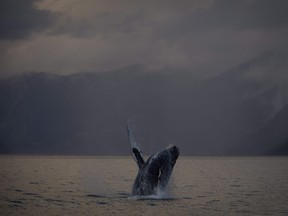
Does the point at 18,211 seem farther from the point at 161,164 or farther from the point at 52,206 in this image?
the point at 161,164

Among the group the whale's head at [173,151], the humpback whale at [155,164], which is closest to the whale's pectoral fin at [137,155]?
the humpback whale at [155,164]

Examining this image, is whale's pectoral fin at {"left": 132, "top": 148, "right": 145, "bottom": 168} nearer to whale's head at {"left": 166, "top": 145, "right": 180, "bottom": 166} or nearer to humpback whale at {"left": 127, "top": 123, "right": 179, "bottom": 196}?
humpback whale at {"left": 127, "top": 123, "right": 179, "bottom": 196}

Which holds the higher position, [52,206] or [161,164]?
[161,164]

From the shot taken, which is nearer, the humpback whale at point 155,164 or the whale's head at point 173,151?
the humpback whale at point 155,164

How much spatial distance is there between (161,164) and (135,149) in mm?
1907

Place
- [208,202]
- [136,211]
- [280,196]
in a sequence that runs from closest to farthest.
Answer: [136,211] → [208,202] → [280,196]

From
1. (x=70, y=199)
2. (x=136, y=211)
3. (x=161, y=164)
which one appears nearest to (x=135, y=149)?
(x=161, y=164)

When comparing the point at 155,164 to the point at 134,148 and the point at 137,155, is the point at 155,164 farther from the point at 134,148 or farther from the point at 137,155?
the point at 134,148

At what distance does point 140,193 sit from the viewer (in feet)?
108

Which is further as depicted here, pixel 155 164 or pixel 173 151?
pixel 173 151

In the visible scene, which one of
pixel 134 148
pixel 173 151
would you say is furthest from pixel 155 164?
pixel 134 148

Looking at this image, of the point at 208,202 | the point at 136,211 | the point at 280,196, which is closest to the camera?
the point at 136,211

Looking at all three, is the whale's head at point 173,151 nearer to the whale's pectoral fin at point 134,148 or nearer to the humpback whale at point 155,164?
the humpback whale at point 155,164

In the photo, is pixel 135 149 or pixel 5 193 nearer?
pixel 135 149
